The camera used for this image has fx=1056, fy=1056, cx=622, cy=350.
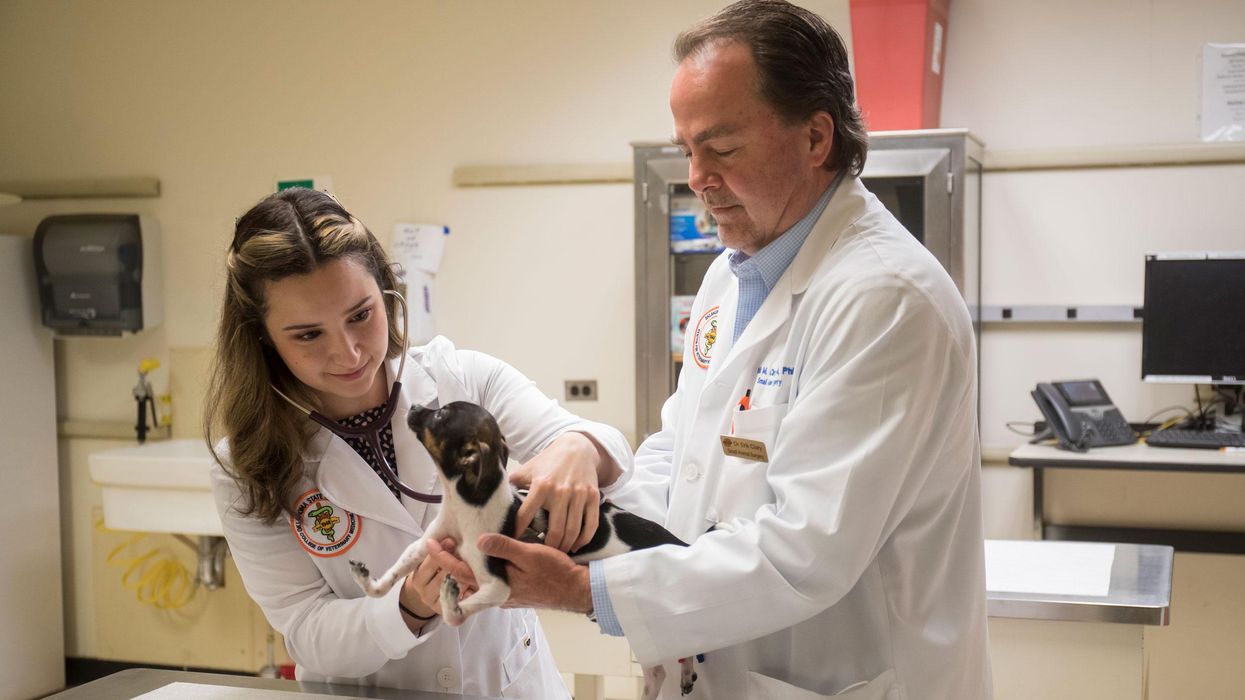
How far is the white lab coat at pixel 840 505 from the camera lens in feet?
3.59

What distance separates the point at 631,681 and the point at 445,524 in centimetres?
248

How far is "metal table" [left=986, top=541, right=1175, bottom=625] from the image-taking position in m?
1.75

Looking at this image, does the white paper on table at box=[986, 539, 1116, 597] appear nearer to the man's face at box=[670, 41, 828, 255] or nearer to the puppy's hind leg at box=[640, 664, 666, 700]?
the puppy's hind leg at box=[640, 664, 666, 700]

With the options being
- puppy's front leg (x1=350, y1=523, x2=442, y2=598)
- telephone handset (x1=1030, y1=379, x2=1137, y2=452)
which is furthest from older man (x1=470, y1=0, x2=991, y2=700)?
telephone handset (x1=1030, y1=379, x2=1137, y2=452)

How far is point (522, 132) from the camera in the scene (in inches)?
151

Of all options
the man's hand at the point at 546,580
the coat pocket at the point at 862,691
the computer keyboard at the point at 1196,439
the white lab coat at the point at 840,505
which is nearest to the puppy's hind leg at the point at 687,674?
the white lab coat at the point at 840,505

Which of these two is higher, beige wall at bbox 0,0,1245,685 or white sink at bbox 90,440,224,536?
beige wall at bbox 0,0,1245,685

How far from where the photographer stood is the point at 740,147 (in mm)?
1249

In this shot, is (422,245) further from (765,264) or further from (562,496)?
(562,496)

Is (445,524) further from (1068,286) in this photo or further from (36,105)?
(36,105)

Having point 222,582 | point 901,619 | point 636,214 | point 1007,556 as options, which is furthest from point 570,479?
point 222,582

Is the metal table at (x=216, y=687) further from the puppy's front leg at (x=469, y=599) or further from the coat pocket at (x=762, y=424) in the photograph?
the coat pocket at (x=762, y=424)

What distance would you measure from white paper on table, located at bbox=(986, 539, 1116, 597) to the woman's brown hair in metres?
1.20

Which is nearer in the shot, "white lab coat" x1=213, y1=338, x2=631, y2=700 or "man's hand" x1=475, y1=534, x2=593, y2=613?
"man's hand" x1=475, y1=534, x2=593, y2=613
